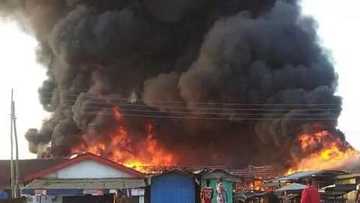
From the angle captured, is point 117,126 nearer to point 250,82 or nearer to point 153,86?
point 153,86

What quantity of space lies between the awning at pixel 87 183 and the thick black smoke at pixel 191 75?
19449 mm

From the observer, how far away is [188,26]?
6034cm

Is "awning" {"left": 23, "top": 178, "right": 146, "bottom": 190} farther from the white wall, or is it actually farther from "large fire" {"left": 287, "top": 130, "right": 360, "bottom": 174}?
"large fire" {"left": 287, "top": 130, "right": 360, "bottom": 174}

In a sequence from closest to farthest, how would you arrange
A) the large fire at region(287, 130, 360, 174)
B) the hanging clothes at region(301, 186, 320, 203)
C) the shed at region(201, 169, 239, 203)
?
1. the hanging clothes at region(301, 186, 320, 203)
2. the shed at region(201, 169, 239, 203)
3. the large fire at region(287, 130, 360, 174)

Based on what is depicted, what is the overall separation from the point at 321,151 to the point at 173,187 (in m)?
17.6

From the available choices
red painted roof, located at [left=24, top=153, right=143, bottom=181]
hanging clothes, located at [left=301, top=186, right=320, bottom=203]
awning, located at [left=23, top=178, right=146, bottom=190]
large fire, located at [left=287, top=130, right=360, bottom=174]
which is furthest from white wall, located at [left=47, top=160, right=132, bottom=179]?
hanging clothes, located at [left=301, top=186, right=320, bottom=203]

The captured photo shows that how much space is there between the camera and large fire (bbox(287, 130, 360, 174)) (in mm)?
46044

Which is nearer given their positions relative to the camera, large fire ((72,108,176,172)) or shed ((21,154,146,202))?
shed ((21,154,146,202))

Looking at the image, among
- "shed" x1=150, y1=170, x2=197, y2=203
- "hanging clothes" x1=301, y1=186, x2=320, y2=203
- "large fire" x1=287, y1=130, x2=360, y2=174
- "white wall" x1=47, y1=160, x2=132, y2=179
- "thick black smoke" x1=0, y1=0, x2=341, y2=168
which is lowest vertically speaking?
"hanging clothes" x1=301, y1=186, x2=320, y2=203

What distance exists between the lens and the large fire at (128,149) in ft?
176

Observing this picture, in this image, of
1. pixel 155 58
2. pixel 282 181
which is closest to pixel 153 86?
pixel 155 58

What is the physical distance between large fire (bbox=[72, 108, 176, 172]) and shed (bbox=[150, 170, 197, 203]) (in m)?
18.7

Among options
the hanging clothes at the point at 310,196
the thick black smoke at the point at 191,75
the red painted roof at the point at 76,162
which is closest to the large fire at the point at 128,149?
the thick black smoke at the point at 191,75

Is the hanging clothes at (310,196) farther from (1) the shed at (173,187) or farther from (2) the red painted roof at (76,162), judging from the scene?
(2) the red painted roof at (76,162)
